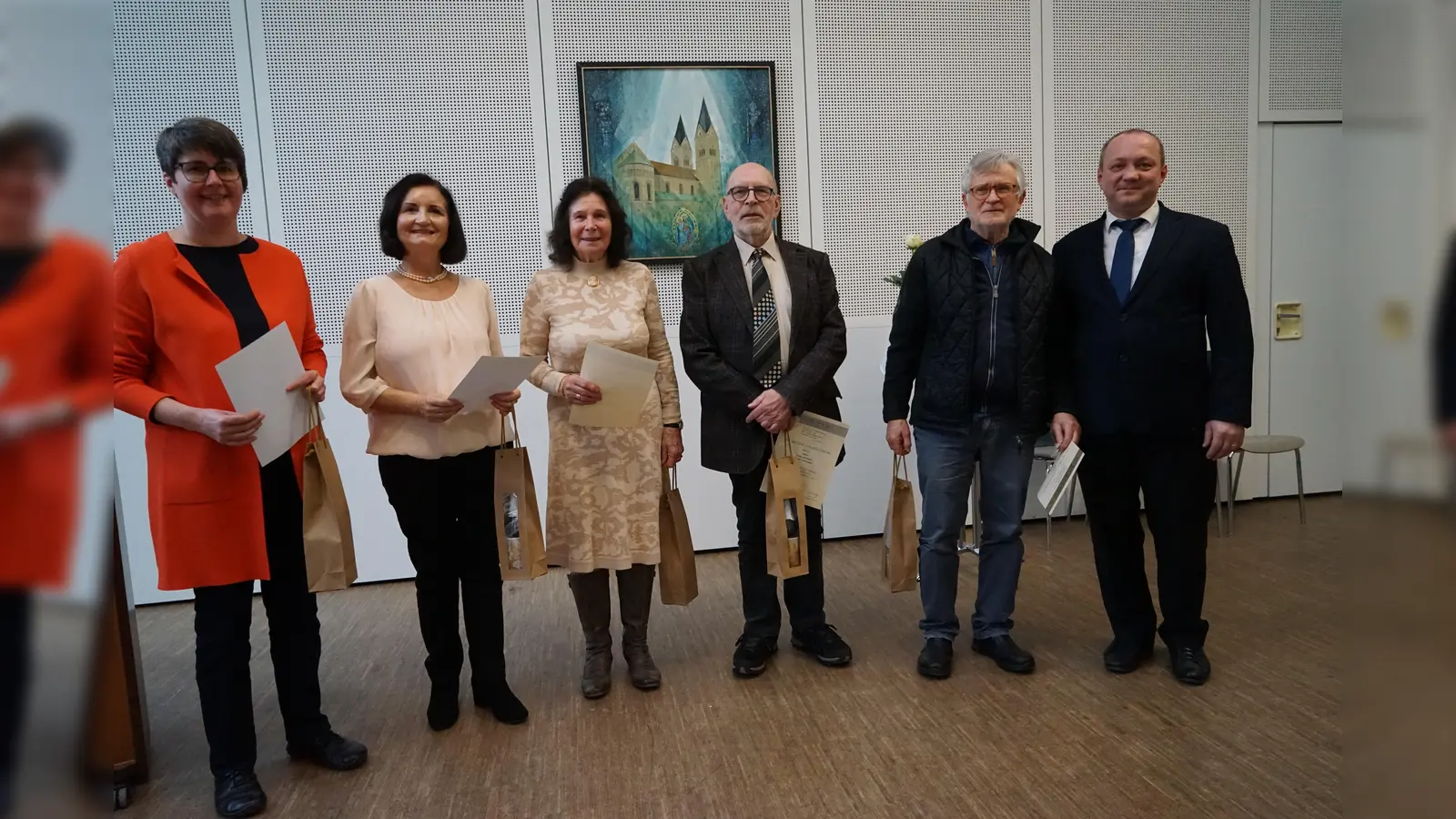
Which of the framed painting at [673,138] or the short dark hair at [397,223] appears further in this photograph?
the framed painting at [673,138]

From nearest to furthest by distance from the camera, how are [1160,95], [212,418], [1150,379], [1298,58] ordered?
1. [212,418]
2. [1150,379]
3. [1160,95]
4. [1298,58]

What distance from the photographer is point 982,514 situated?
2.91m

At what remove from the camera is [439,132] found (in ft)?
13.8

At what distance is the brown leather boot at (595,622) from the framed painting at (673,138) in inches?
80.0

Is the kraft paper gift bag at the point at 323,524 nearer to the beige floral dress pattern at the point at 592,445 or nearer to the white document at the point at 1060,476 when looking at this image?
the beige floral dress pattern at the point at 592,445

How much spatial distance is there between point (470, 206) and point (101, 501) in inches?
170

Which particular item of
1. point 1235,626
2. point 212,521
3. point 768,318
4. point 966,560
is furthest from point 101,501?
point 966,560

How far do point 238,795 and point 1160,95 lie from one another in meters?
5.11

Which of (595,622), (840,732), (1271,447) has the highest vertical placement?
(1271,447)

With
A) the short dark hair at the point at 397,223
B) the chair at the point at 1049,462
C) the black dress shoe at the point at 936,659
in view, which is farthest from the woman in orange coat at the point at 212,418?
the chair at the point at 1049,462

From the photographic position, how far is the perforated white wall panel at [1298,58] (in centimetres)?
482

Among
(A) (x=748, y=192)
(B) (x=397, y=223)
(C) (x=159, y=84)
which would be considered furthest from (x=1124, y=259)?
(C) (x=159, y=84)

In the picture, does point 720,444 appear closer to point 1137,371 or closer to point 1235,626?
point 1137,371

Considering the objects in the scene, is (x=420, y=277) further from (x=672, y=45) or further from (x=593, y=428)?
(x=672, y=45)
